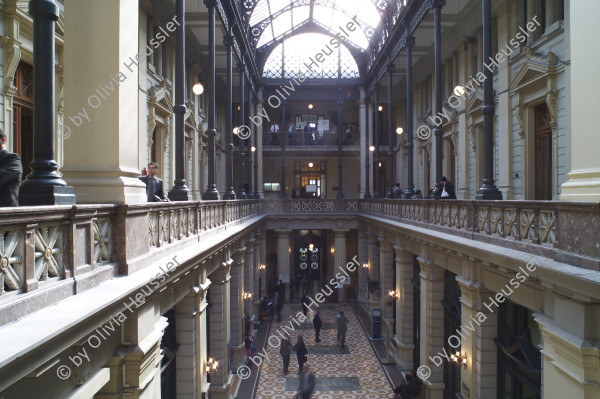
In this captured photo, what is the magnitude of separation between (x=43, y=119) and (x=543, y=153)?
1284 cm

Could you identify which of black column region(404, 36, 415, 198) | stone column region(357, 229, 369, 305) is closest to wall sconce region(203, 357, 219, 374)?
black column region(404, 36, 415, 198)

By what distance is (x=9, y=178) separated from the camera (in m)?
3.82

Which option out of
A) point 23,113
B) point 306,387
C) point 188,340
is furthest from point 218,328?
point 23,113

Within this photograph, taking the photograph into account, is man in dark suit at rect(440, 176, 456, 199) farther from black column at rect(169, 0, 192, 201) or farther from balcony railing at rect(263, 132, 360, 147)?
balcony railing at rect(263, 132, 360, 147)

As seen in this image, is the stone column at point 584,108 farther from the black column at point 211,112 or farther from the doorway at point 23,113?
the doorway at point 23,113

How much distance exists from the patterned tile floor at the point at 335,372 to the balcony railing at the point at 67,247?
984 cm

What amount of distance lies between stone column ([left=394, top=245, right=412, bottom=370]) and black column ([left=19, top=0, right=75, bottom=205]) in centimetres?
1307

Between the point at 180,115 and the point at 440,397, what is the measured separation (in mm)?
10377

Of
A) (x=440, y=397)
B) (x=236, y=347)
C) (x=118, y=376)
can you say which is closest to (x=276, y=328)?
(x=236, y=347)

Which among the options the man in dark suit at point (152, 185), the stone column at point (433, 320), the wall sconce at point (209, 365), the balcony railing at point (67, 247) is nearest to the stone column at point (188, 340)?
the wall sconce at point (209, 365)

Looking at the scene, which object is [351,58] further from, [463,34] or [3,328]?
[3,328]

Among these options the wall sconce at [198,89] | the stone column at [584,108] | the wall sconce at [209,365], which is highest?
the wall sconce at [198,89]

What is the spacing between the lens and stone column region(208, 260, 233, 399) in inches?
461

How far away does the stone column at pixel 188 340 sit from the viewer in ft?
28.4
